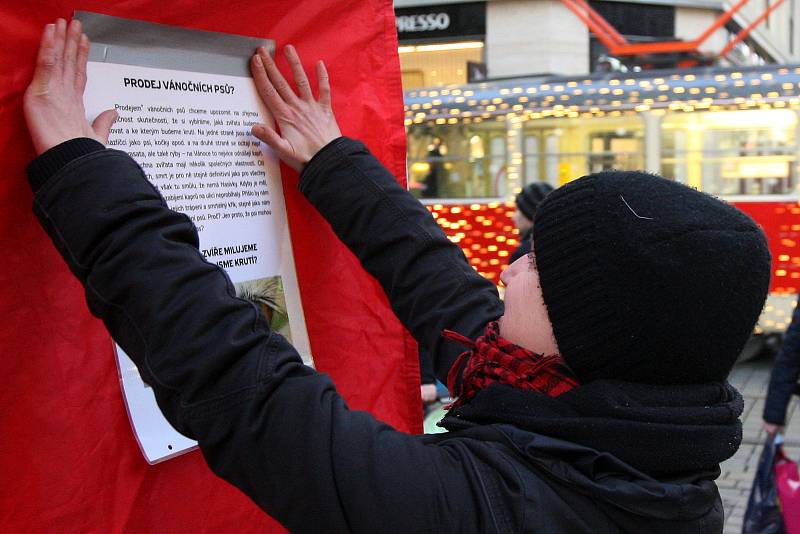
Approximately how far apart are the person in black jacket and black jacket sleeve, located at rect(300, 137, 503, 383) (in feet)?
1.54

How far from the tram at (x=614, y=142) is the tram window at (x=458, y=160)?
0.04 ft

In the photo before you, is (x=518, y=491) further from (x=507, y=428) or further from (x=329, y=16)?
(x=329, y=16)

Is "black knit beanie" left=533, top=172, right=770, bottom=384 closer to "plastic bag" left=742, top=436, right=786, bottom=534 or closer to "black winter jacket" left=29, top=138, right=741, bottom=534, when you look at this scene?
"black winter jacket" left=29, top=138, right=741, bottom=534

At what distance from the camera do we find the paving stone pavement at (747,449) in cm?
531

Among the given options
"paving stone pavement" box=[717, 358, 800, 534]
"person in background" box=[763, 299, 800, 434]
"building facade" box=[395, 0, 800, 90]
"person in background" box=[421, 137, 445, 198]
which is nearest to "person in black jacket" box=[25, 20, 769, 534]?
"person in background" box=[763, 299, 800, 434]

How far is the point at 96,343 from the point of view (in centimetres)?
131

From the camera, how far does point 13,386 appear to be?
1203 mm

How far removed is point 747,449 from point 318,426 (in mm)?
6093

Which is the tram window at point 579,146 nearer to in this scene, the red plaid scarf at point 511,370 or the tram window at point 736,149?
the tram window at point 736,149

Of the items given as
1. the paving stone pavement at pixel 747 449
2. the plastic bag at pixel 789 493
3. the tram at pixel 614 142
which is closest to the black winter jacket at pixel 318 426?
the plastic bag at pixel 789 493

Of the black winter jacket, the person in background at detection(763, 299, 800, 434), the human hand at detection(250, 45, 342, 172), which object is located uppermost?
the human hand at detection(250, 45, 342, 172)

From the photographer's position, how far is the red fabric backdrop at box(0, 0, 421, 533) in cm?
119

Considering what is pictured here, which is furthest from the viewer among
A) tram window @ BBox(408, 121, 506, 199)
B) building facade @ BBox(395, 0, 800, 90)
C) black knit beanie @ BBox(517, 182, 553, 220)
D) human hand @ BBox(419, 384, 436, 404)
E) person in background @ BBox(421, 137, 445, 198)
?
building facade @ BBox(395, 0, 800, 90)

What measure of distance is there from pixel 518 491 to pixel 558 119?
8495mm
